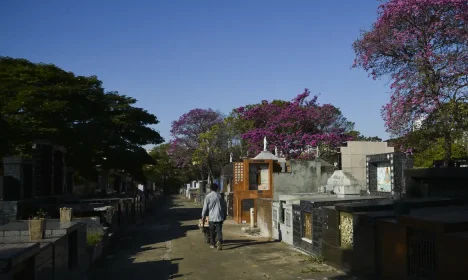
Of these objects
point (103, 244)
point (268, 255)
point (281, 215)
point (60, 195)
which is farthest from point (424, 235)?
point (60, 195)

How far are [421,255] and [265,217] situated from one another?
352 inches

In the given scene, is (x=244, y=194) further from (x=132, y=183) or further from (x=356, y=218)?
(x=132, y=183)

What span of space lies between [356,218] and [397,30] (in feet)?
39.7

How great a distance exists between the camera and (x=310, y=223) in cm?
1090

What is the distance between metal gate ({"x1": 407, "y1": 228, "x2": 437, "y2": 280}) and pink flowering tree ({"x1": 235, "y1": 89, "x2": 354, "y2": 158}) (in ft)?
85.5

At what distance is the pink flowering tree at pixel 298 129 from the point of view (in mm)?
33438

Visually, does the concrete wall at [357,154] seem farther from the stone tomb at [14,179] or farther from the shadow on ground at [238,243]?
the stone tomb at [14,179]

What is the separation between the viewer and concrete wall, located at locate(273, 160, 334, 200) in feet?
65.4

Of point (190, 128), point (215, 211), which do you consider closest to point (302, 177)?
point (215, 211)

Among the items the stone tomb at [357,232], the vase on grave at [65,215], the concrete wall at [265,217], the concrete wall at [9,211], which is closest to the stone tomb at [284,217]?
the concrete wall at [265,217]

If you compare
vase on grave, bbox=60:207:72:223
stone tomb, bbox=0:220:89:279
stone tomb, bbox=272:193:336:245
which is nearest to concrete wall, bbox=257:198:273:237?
stone tomb, bbox=272:193:336:245

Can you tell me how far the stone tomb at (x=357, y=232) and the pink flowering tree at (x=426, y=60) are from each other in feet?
28.7

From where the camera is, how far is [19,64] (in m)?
18.3

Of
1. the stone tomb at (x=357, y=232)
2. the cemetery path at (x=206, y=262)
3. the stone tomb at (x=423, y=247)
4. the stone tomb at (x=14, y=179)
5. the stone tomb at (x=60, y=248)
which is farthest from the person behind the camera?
the stone tomb at (x=14, y=179)
